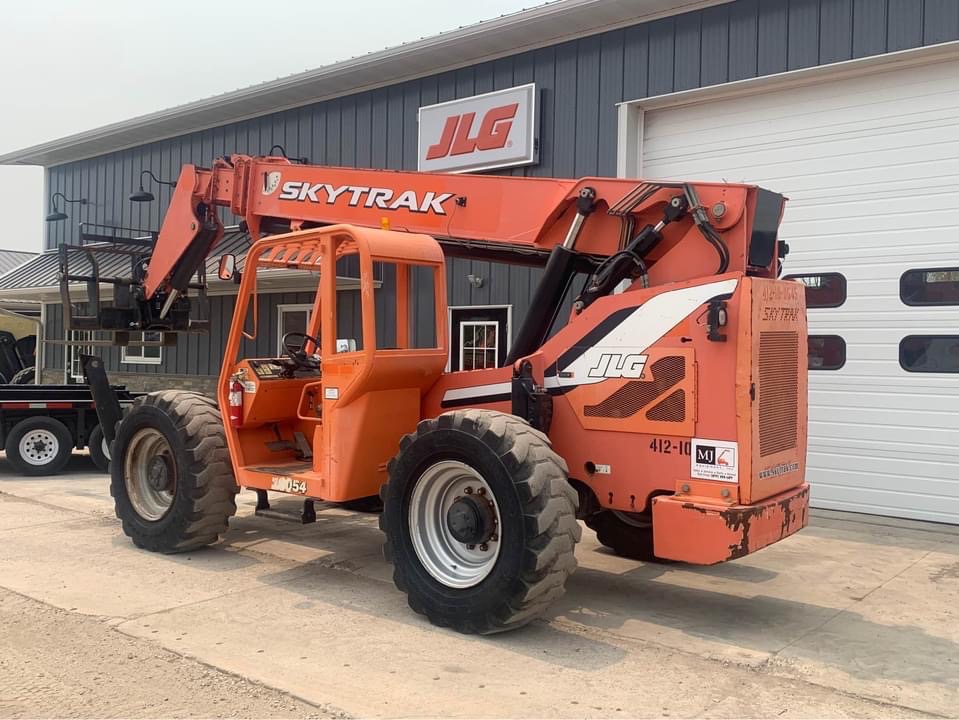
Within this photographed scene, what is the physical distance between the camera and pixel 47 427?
1173 centimetres

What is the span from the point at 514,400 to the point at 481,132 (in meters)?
7.21

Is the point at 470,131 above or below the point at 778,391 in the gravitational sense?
above

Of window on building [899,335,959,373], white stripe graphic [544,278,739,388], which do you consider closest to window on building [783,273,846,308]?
window on building [899,335,959,373]

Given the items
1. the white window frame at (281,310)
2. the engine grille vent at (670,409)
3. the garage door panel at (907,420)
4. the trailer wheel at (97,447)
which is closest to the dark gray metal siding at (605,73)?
the white window frame at (281,310)

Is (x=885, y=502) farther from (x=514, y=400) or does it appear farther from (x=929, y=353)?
(x=514, y=400)

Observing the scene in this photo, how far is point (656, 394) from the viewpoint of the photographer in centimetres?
538

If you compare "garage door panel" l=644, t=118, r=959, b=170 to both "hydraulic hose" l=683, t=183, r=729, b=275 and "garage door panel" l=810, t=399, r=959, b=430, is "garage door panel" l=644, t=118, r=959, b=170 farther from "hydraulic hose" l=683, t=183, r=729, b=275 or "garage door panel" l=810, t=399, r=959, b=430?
"hydraulic hose" l=683, t=183, r=729, b=275

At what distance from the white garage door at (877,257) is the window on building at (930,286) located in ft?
0.05

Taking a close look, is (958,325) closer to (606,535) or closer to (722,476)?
(606,535)

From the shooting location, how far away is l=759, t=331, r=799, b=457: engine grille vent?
5.22 meters

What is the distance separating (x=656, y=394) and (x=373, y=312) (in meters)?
2.02

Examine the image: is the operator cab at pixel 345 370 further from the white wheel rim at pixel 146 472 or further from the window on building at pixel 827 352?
the window on building at pixel 827 352

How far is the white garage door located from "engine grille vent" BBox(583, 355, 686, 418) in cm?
516

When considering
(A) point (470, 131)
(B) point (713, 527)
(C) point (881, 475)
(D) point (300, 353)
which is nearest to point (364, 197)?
(D) point (300, 353)
